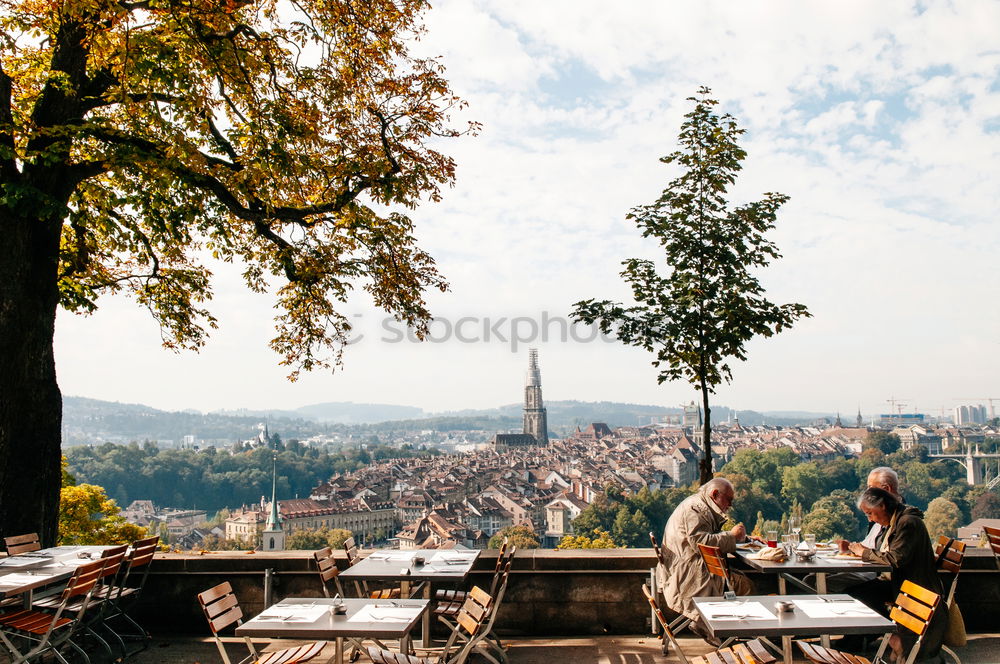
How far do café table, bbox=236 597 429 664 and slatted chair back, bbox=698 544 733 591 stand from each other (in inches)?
77.6

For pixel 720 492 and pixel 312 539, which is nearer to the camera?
pixel 720 492

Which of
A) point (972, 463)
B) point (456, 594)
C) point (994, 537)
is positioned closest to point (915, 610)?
point (994, 537)

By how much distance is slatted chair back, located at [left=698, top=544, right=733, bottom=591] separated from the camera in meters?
4.88

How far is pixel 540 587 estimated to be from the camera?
256 inches

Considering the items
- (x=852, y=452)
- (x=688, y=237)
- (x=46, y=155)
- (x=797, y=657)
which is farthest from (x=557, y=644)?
(x=852, y=452)

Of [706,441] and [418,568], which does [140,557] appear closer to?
[418,568]

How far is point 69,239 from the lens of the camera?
902 cm

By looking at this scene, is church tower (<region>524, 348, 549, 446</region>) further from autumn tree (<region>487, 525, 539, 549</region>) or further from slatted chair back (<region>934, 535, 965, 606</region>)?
slatted chair back (<region>934, 535, 965, 606</region>)

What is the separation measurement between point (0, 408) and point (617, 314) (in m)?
6.05

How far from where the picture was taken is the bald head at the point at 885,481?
17.7 ft

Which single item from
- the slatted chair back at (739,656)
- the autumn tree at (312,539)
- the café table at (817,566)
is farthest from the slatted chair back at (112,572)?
the autumn tree at (312,539)

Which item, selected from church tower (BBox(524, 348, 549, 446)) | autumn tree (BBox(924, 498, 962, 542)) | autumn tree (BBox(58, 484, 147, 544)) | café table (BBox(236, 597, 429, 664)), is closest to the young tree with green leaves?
café table (BBox(236, 597, 429, 664))

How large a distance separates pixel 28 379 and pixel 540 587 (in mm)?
5097

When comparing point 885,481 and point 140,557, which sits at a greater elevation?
point 885,481
